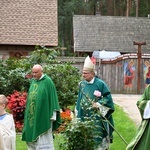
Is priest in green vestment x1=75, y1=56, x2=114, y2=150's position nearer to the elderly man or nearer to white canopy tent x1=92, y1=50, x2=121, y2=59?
the elderly man

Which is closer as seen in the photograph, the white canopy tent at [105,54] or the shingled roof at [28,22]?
the shingled roof at [28,22]

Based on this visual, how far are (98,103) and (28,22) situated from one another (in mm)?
15273

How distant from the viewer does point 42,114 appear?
8.09 metres

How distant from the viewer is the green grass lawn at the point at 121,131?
32.8 feet

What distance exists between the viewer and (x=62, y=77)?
14.2 m

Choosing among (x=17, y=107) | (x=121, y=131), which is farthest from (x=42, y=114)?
(x=121, y=131)

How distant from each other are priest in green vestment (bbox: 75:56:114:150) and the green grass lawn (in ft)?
4.66

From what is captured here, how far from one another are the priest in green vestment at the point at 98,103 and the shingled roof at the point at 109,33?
23735mm

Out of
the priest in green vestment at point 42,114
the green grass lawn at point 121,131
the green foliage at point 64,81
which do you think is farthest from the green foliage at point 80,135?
the green foliage at point 64,81

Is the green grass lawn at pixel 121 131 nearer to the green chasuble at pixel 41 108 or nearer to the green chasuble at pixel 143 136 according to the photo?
the green chasuble at pixel 41 108

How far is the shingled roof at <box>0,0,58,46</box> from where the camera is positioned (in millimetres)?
20859

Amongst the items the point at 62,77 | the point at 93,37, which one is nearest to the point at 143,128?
the point at 62,77

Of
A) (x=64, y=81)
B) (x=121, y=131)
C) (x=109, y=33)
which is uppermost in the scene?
(x=109, y=33)

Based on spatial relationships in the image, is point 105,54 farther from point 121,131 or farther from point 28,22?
point 121,131
